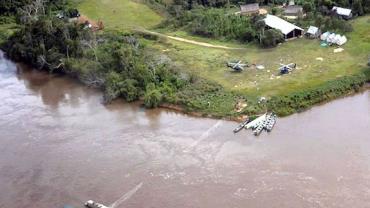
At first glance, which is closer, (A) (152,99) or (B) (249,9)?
(A) (152,99)

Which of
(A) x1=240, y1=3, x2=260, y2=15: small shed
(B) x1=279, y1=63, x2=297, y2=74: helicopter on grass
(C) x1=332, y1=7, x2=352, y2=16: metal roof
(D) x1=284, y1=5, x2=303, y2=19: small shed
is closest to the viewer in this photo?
(B) x1=279, y1=63, x2=297, y2=74: helicopter on grass

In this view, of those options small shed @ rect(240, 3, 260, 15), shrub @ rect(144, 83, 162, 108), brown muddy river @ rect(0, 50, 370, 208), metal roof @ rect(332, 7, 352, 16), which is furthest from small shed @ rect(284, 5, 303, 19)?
shrub @ rect(144, 83, 162, 108)

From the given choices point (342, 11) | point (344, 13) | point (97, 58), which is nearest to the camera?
point (97, 58)

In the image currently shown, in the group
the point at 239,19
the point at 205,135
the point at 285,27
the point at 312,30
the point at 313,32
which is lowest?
the point at 205,135

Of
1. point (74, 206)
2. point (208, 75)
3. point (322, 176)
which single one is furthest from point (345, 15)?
point (74, 206)

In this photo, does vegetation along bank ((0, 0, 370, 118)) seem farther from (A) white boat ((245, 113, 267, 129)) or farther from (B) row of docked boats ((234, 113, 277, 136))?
(A) white boat ((245, 113, 267, 129))

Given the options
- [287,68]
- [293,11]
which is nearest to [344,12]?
[293,11]

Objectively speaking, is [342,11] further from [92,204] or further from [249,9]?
[92,204]
